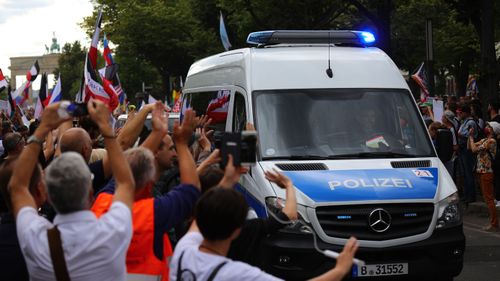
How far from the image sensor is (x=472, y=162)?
51.6 ft

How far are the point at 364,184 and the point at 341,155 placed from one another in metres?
0.65

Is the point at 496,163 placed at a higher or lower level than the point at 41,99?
lower

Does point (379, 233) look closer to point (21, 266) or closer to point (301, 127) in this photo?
point (301, 127)

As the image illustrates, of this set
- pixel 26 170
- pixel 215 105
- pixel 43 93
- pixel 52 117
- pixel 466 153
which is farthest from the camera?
pixel 43 93

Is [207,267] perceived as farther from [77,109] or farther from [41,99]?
[41,99]

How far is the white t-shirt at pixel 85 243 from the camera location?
360cm

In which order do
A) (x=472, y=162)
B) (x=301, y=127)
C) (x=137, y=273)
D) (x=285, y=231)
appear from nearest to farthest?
1. (x=137, y=273)
2. (x=285, y=231)
3. (x=301, y=127)
4. (x=472, y=162)

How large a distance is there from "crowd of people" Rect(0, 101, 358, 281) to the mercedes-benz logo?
3.02 metres

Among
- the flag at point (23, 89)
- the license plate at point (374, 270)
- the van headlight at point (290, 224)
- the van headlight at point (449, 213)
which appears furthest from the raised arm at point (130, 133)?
the flag at point (23, 89)

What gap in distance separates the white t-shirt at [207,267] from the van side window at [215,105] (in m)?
6.01

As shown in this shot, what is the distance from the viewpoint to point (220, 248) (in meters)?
3.65

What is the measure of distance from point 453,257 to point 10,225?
16.0ft

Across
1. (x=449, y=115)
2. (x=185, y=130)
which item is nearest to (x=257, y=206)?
(x=185, y=130)

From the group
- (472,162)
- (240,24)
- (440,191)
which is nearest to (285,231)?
(440,191)
